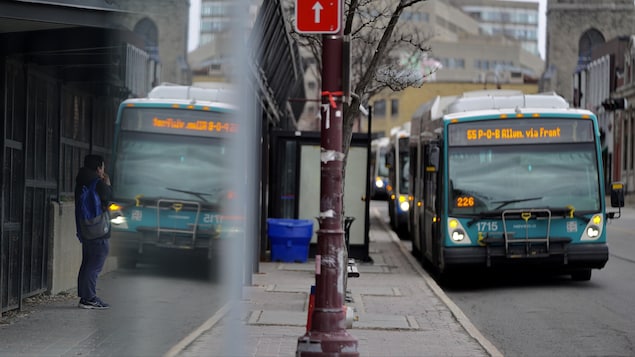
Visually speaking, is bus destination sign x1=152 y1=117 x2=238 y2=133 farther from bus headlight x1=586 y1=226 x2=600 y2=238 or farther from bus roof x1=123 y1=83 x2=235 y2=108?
bus headlight x1=586 y1=226 x2=600 y2=238

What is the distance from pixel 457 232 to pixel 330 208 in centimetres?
760

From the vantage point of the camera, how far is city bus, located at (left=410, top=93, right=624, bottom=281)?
15742mm

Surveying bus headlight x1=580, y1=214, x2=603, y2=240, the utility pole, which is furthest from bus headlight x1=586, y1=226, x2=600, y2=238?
the utility pole

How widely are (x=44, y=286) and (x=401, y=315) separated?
853 cm

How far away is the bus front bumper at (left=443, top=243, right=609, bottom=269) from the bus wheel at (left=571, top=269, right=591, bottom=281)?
3.82 feet

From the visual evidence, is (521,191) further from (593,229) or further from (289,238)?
(289,238)

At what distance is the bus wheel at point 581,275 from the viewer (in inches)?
669

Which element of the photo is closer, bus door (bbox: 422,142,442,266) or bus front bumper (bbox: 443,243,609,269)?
bus front bumper (bbox: 443,243,609,269)

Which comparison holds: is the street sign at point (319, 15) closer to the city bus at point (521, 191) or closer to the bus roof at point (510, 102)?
the city bus at point (521, 191)

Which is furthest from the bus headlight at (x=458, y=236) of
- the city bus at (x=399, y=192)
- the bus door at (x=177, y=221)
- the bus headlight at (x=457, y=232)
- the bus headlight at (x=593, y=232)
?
the city bus at (x=399, y=192)

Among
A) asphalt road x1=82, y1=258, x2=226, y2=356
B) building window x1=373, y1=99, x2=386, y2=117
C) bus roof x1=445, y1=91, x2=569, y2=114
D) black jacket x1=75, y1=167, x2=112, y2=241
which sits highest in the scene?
building window x1=373, y1=99, x2=386, y2=117

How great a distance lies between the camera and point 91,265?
12.4 ft

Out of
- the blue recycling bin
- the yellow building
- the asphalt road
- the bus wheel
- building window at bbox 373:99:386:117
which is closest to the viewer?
the asphalt road

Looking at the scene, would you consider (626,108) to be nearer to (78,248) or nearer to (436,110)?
(436,110)
